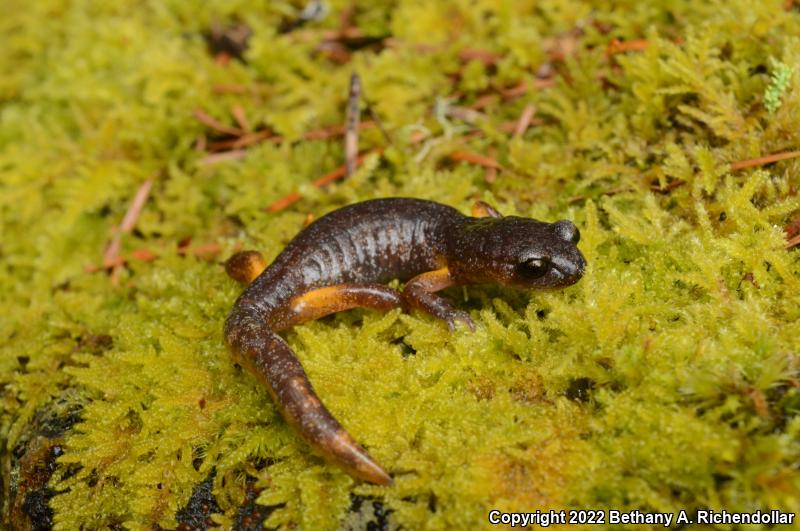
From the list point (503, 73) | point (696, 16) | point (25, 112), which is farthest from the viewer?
point (25, 112)

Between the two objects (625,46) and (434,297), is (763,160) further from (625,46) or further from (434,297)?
(434,297)

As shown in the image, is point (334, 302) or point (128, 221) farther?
point (128, 221)

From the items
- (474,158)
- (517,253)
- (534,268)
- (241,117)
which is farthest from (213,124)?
(534,268)

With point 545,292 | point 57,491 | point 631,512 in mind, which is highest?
point 545,292

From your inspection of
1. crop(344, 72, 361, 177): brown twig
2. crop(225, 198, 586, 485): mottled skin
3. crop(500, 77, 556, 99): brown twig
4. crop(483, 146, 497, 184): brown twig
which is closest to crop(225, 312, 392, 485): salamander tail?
crop(225, 198, 586, 485): mottled skin

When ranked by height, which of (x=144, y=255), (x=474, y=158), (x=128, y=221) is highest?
(x=474, y=158)

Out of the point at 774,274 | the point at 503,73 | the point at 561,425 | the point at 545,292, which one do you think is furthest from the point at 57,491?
the point at 503,73

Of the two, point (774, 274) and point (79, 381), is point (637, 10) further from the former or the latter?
point (79, 381)

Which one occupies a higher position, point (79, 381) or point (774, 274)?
point (774, 274)
